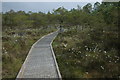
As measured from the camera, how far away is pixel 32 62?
675 inches

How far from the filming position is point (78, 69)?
13.6 meters

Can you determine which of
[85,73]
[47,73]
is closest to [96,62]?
[85,73]

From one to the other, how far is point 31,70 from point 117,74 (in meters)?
4.87

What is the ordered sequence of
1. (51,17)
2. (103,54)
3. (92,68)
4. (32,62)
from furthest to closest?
(51,17) < (32,62) < (103,54) < (92,68)

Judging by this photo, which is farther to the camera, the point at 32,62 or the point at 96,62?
the point at 32,62

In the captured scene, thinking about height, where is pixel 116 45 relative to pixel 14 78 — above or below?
above

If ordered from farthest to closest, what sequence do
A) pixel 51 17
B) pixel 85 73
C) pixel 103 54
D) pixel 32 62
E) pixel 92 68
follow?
pixel 51 17
pixel 32 62
pixel 103 54
pixel 92 68
pixel 85 73

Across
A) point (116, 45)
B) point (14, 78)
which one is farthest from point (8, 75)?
point (116, 45)

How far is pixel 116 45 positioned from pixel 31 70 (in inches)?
250

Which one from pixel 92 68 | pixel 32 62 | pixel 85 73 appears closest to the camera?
pixel 85 73

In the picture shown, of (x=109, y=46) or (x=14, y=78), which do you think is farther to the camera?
(x=109, y=46)

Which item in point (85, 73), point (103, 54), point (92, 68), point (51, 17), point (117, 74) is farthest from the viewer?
point (51, 17)

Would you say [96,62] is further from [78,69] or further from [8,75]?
[8,75]

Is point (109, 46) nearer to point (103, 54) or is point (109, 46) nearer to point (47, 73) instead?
point (103, 54)
